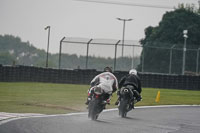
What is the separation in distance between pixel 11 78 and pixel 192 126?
19.0 metres

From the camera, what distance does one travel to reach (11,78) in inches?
1208

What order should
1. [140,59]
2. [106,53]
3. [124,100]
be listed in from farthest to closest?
[140,59] < [106,53] < [124,100]

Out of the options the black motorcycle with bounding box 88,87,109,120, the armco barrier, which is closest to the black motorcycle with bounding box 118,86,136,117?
the black motorcycle with bounding box 88,87,109,120

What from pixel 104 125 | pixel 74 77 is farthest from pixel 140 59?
pixel 104 125

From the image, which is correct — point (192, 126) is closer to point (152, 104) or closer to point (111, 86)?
point (111, 86)

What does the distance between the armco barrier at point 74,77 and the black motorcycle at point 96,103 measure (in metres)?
16.2

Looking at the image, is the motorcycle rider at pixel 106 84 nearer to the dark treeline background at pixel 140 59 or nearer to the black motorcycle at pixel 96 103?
the black motorcycle at pixel 96 103

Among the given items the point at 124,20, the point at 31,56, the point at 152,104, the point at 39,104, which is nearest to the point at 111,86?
the point at 39,104

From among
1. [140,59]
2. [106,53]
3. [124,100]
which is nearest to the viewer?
[124,100]

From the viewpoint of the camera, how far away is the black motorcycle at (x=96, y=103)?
13961 mm

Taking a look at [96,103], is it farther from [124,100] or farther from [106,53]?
[106,53]

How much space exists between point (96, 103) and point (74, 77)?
17123 millimetres

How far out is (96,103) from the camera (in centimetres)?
1414

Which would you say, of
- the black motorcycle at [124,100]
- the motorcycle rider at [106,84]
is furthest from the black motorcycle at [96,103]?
the black motorcycle at [124,100]
